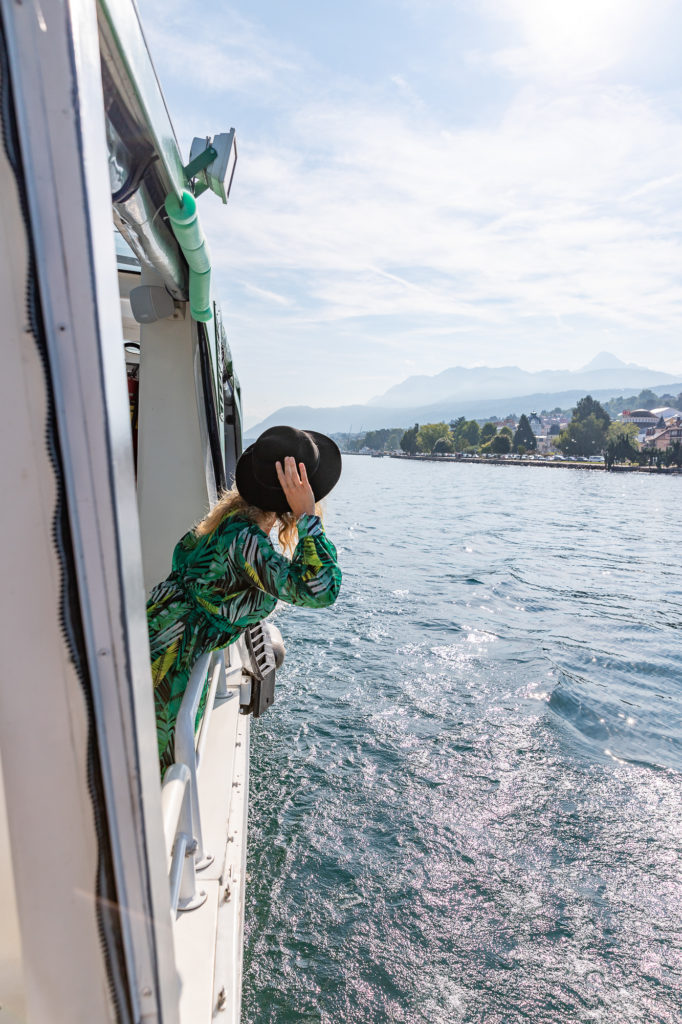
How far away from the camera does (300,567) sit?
6.58ft

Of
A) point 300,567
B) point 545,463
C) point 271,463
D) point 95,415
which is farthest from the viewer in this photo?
point 545,463

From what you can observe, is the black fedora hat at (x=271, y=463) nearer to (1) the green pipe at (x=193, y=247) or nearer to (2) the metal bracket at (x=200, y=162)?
(1) the green pipe at (x=193, y=247)

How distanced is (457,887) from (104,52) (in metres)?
4.61

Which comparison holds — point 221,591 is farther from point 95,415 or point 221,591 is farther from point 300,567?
point 95,415

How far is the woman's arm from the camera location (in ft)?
6.56

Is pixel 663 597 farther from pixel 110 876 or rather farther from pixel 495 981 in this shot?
pixel 110 876

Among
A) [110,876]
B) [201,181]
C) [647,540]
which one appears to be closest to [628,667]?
[201,181]

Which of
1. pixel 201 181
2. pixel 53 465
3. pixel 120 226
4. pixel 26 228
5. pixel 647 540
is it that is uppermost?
pixel 201 181

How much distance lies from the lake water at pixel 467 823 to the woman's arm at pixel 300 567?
8.31 ft

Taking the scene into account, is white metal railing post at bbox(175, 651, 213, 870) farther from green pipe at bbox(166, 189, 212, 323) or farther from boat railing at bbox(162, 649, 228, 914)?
green pipe at bbox(166, 189, 212, 323)

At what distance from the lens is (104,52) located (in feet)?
3.89

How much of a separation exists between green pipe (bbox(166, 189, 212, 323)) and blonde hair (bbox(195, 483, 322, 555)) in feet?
3.04

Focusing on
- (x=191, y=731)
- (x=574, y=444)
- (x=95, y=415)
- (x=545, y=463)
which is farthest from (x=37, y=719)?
(x=574, y=444)

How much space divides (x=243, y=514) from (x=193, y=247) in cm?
114
